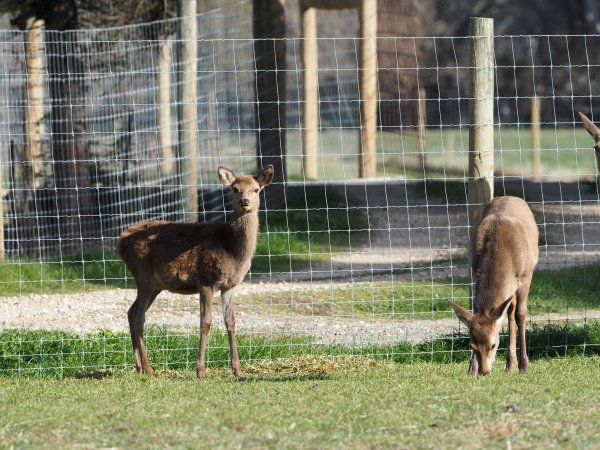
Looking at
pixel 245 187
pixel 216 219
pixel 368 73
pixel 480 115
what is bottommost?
pixel 216 219

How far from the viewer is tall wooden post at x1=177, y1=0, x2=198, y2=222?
12.3 metres

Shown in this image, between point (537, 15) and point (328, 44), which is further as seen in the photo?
point (537, 15)

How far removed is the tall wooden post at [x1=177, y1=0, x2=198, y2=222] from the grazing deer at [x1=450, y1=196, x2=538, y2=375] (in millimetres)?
4296

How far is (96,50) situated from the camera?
1485 cm

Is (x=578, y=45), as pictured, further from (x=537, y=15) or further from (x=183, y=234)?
(x=183, y=234)

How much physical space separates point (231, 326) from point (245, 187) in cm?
112

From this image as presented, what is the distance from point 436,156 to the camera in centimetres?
3228

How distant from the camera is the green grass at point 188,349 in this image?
9141mm

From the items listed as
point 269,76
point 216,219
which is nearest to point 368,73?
point 269,76

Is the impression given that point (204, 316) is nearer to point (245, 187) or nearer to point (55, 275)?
point (245, 187)

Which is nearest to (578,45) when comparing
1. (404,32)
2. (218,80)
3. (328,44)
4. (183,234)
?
(328,44)

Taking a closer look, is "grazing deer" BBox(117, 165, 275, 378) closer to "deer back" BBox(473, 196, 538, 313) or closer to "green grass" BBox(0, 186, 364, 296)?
"green grass" BBox(0, 186, 364, 296)

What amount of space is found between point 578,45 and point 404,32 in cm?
3265

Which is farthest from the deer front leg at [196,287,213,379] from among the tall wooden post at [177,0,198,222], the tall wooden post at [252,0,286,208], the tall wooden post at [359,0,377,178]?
the tall wooden post at [359,0,377,178]
